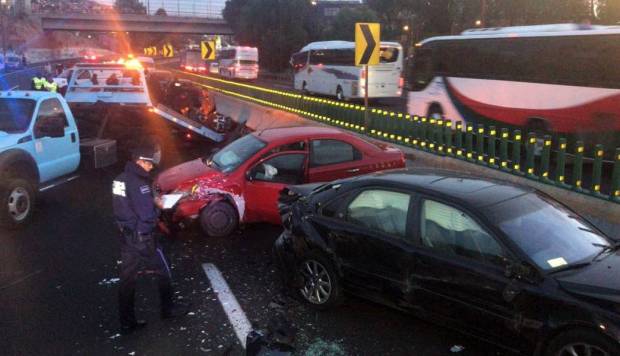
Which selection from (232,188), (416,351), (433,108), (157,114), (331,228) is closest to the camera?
(416,351)

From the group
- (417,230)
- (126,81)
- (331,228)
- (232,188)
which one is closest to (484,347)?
(417,230)

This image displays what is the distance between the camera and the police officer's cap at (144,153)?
15.7 feet

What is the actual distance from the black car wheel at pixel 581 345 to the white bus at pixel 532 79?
29.6 feet

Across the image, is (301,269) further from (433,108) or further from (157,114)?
(433,108)

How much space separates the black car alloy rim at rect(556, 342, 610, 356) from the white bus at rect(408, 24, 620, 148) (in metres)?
9.06

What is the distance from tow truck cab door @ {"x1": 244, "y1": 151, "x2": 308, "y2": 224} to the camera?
766 centimetres

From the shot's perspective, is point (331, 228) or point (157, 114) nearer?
point (331, 228)

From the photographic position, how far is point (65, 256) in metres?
6.82

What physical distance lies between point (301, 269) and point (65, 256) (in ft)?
10.5

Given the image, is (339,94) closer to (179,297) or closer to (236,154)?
(236,154)

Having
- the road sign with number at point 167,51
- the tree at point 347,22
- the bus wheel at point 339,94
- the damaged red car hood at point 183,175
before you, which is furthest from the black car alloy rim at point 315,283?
the tree at point 347,22

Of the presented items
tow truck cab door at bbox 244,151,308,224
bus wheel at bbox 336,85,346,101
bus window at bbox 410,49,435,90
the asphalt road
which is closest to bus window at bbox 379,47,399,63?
bus wheel at bbox 336,85,346,101

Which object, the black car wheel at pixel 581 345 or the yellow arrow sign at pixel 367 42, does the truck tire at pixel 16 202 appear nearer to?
the yellow arrow sign at pixel 367 42

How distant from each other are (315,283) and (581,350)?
2.45m
